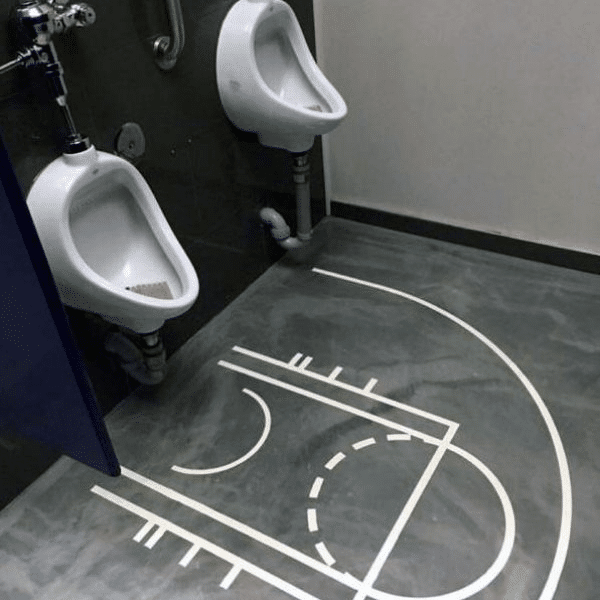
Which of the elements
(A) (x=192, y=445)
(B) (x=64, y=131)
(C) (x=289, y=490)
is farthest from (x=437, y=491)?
(B) (x=64, y=131)

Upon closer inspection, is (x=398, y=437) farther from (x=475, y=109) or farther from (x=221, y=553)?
(x=475, y=109)

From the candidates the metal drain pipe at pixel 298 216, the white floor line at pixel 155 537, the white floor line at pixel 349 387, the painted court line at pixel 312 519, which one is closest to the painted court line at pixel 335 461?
the painted court line at pixel 312 519

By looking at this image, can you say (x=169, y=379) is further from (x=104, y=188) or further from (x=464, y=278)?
(x=464, y=278)

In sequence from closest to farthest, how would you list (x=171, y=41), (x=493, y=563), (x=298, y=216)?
(x=493, y=563)
(x=171, y=41)
(x=298, y=216)

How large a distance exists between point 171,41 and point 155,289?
2.40 feet

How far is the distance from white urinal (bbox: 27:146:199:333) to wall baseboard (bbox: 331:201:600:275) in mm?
1306

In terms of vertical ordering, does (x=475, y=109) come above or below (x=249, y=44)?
below

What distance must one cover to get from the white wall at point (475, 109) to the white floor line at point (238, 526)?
1579 millimetres

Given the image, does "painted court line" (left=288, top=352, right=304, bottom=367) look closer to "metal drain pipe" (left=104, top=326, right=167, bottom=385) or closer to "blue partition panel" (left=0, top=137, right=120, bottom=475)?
"metal drain pipe" (left=104, top=326, right=167, bottom=385)

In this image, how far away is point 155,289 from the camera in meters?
1.85

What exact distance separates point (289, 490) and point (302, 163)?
1.25m

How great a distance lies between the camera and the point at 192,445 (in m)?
2.02

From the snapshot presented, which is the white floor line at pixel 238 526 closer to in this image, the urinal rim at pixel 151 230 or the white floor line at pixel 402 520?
the white floor line at pixel 402 520

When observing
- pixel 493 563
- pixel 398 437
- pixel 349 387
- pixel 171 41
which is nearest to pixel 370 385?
pixel 349 387
